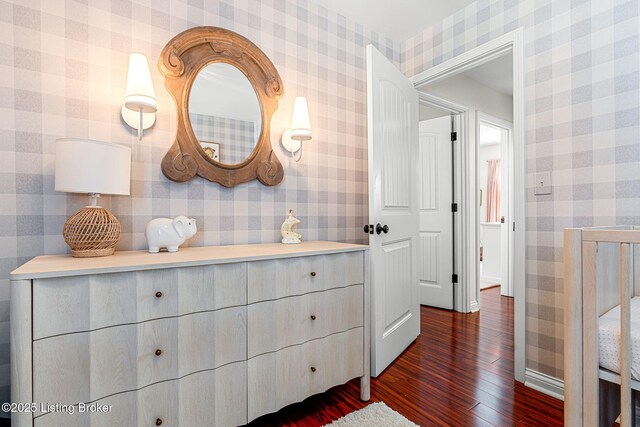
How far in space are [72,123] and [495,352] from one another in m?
2.87

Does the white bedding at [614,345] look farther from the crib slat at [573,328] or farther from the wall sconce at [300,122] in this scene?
the wall sconce at [300,122]

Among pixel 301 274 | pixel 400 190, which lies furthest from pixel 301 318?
pixel 400 190

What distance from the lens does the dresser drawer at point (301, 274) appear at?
4.53 ft

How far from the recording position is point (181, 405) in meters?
1.19

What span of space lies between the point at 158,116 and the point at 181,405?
1315mm

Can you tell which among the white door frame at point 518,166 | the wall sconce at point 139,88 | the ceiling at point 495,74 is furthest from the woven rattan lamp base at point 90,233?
the ceiling at point 495,74

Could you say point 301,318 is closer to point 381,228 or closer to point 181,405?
point 181,405

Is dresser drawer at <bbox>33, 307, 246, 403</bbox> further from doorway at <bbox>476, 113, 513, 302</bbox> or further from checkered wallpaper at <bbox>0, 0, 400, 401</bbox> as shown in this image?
doorway at <bbox>476, 113, 513, 302</bbox>

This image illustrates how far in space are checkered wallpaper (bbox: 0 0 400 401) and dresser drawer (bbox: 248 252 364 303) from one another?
0.50m

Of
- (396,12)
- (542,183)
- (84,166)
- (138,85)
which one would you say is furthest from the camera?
(396,12)

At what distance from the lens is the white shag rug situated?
149cm

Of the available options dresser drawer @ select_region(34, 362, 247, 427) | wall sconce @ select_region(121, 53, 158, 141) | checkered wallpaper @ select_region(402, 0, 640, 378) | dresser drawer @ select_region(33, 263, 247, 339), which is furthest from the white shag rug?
wall sconce @ select_region(121, 53, 158, 141)

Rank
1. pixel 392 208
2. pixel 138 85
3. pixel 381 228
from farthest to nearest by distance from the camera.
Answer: pixel 392 208 → pixel 381 228 → pixel 138 85

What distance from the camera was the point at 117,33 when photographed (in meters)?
1.53
